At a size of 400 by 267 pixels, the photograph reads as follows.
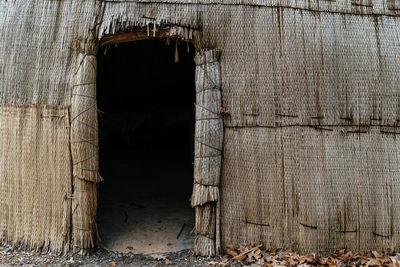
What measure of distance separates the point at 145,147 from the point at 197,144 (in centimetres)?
840

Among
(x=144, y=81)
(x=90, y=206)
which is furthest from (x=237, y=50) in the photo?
(x=144, y=81)

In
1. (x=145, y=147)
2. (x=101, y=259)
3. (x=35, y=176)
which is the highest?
(x=145, y=147)

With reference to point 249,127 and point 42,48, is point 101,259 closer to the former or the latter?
point 249,127

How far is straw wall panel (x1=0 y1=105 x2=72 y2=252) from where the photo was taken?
416 cm

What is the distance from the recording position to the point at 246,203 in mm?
4207

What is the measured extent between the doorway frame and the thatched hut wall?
3 cm

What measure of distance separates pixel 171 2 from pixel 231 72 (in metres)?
1.25

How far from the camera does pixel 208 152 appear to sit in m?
4.12

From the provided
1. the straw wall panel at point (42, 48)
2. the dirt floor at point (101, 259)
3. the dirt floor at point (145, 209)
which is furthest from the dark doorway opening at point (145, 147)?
the straw wall panel at point (42, 48)

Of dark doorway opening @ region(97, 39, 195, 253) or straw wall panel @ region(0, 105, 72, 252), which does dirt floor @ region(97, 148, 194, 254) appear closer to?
dark doorway opening @ region(97, 39, 195, 253)

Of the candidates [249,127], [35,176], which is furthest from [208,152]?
[35,176]

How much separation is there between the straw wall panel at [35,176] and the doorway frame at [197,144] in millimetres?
156

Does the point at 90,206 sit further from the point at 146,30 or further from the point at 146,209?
the point at 146,30

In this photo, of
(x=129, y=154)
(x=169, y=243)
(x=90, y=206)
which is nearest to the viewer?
(x=90, y=206)
